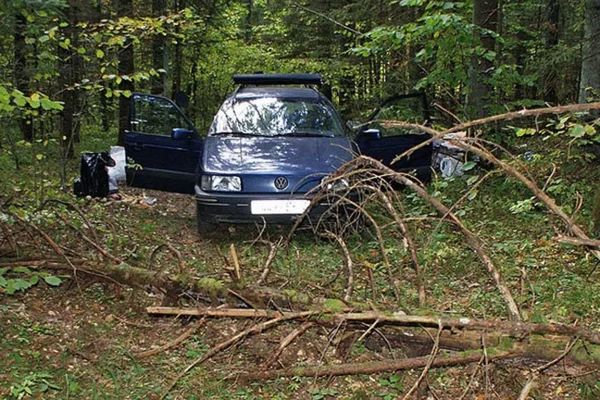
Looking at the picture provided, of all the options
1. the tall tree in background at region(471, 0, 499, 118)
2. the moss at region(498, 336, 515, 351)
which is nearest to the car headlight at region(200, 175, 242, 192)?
the moss at region(498, 336, 515, 351)

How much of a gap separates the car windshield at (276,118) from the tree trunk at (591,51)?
305cm

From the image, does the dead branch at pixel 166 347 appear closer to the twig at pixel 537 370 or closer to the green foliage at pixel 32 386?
the green foliage at pixel 32 386

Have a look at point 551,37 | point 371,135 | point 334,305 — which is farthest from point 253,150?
point 551,37

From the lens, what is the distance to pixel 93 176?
24.5ft

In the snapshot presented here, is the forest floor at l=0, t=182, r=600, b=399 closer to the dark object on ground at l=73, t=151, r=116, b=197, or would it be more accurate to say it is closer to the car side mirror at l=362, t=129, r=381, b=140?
the car side mirror at l=362, t=129, r=381, b=140

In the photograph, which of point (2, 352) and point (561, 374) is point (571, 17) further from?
point (2, 352)

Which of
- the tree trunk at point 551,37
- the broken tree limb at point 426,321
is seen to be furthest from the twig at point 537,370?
the tree trunk at point 551,37

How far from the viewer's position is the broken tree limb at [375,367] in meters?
2.97

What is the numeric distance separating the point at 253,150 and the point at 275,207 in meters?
0.86

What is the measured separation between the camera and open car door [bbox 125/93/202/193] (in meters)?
6.93

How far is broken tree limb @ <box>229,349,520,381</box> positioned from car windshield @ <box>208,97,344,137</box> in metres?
3.68

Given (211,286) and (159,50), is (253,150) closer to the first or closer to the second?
(211,286)

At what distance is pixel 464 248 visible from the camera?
542 centimetres

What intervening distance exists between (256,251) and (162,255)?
3.26 feet
